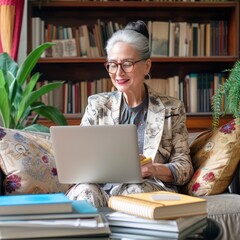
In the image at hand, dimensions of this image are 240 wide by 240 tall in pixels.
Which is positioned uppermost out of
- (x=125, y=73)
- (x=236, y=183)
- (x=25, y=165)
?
(x=125, y=73)

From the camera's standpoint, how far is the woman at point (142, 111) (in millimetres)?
2164

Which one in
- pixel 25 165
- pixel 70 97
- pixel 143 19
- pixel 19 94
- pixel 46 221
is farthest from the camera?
pixel 143 19

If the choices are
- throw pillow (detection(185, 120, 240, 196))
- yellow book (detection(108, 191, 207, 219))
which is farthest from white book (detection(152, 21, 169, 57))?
yellow book (detection(108, 191, 207, 219))

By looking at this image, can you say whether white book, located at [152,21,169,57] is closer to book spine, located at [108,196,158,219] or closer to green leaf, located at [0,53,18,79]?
green leaf, located at [0,53,18,79]

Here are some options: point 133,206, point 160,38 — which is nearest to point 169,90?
point 160,38

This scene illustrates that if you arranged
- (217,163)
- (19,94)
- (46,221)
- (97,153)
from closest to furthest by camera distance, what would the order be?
(46,221), (97,153), (217,163), (19,94)

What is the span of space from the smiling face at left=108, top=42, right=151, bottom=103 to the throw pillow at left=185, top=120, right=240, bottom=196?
1.29ft

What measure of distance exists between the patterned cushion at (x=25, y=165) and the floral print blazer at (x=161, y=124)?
30 centimetres

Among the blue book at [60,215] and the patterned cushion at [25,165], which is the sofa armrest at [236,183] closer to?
the patterned cushion at [25,165]

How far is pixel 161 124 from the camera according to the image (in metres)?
2.22

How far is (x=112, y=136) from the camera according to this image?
1717 millimetres

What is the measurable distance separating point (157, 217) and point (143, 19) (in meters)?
2.84

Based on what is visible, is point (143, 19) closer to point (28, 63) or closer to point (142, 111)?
point (28, 63)

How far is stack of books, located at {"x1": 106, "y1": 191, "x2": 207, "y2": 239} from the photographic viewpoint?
1.21 m
